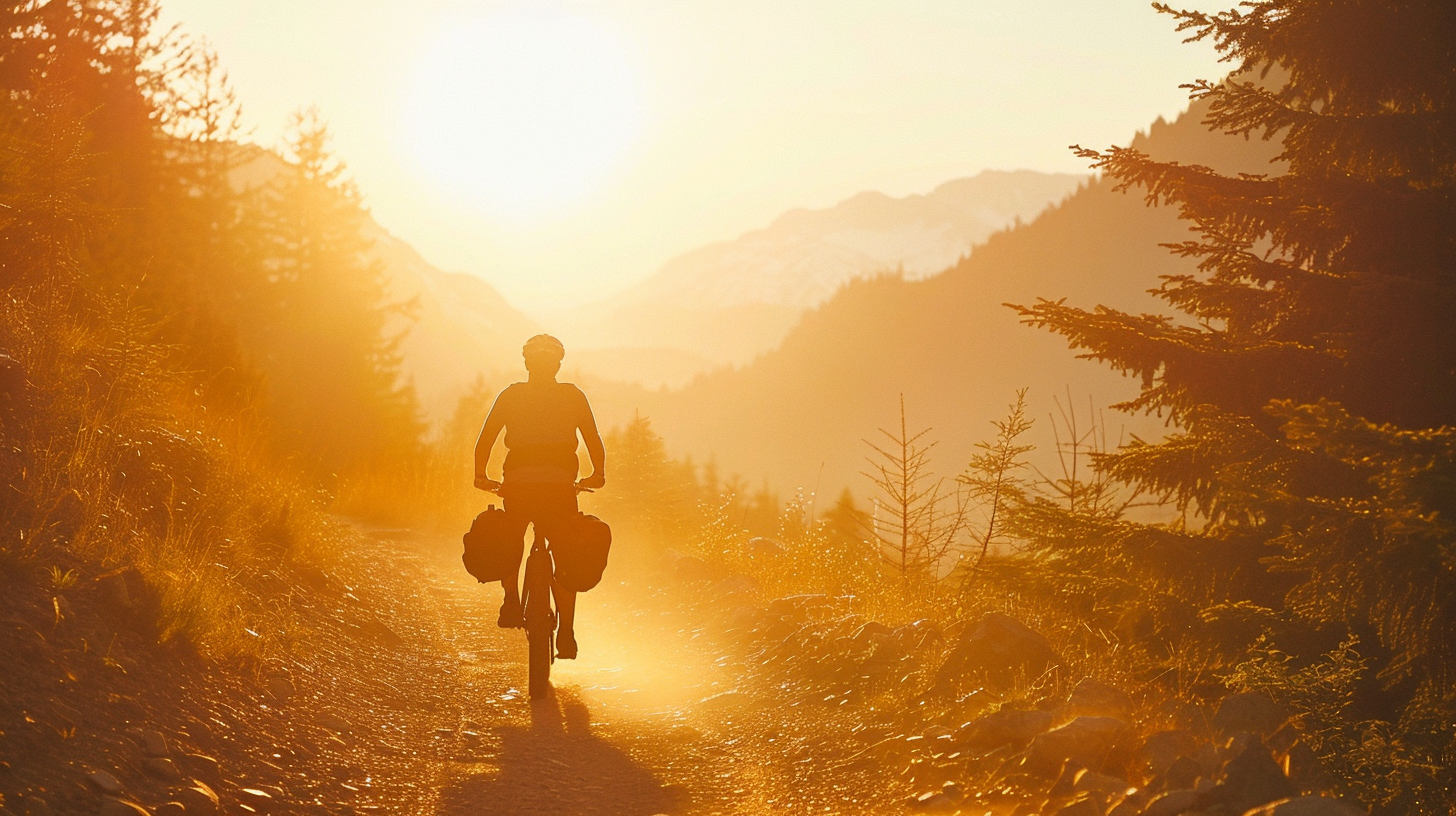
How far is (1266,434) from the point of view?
18.0ft

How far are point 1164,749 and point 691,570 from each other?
7.83 meters

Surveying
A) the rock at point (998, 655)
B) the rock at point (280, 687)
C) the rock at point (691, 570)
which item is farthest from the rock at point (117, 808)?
the rock at point (691, 570)

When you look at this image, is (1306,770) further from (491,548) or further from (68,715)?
(68,715)

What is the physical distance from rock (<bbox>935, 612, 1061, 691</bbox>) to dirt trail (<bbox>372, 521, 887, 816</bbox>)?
36.2 inches

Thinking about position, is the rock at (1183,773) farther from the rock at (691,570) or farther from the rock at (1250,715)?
the rock at (691,570)

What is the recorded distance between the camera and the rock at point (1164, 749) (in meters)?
4.39

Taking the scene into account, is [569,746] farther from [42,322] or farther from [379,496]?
[379,496]

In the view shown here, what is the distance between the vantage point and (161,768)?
12.7 ft

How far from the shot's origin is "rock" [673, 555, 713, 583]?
11.6 meters

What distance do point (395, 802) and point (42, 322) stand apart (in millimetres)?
5258

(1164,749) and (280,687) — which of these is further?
(280,687)

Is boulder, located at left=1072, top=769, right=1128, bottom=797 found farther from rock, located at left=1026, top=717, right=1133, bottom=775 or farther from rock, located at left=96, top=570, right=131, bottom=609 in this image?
rock, located at left=96, top=570, right=131, bottom=609

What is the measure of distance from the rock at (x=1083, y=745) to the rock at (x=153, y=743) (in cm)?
388

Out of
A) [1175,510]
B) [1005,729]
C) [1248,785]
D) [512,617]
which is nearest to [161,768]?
[512,617]
